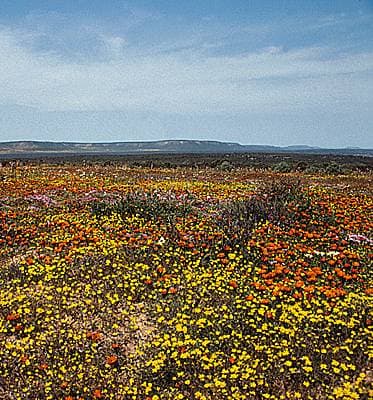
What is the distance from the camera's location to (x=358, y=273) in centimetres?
926

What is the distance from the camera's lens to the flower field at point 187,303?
627 centimetres

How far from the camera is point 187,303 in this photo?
324 inches

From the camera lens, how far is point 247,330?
288 inches

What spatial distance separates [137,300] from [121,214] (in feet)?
17.4

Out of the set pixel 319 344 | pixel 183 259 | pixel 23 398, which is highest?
pixel 183 259

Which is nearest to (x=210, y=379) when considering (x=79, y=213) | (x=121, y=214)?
(x=121, y=214)

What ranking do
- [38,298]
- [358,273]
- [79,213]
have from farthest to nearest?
[79,213]
[358,273]
[38,298]

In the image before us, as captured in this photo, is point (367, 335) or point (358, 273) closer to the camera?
point (367, 335)

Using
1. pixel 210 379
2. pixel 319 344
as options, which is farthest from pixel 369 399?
pixel 210 379

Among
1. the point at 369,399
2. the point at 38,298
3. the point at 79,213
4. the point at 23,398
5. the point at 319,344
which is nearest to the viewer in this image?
the point at 369,399

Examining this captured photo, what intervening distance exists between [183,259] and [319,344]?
12.4ft

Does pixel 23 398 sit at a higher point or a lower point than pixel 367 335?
lower

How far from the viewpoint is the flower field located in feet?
20.6

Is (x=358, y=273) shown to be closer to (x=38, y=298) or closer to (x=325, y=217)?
(x=325, y=217)
